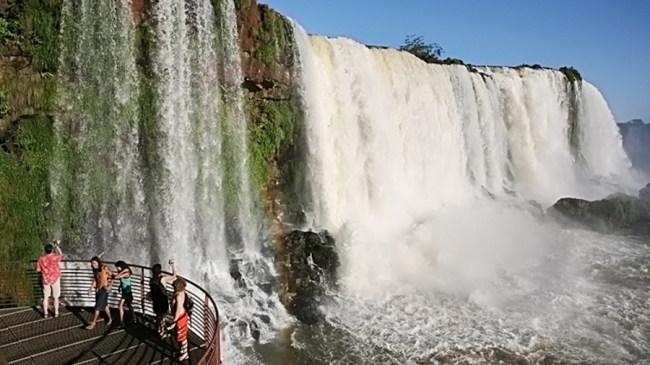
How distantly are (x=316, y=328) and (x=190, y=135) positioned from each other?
22.1 ft

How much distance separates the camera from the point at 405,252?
19078 millimetres

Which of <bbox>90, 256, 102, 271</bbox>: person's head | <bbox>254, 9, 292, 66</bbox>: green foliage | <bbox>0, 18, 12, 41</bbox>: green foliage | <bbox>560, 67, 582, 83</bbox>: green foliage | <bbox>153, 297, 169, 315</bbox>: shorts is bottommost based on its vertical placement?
<bbox>153, 297, 169, 315</bbox>: shorts

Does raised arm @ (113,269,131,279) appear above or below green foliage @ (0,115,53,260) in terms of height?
below

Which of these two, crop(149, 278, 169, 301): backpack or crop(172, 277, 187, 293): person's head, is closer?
crop(172, 277, 187, 293): person's head

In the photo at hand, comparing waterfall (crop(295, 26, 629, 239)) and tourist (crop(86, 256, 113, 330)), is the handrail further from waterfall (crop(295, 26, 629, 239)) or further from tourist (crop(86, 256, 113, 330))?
waterfall (crop(295, 26, 629, 239))

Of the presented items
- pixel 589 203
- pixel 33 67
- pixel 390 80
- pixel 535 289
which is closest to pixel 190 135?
pixel 33 67

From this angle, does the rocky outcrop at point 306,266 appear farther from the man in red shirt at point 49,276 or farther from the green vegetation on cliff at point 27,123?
the man in red shirt at point 49,276

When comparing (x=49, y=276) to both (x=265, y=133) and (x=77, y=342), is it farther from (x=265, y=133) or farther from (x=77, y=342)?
(x=265, y=133)

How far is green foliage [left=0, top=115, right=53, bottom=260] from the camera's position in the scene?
42.5ft

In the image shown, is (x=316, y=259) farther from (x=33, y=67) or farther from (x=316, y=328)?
(x=33, y=67)

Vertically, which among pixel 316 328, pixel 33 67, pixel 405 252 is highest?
pixel 33 67

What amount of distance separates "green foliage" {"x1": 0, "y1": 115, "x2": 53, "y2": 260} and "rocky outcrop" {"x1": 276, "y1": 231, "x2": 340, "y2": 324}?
6.77 metres

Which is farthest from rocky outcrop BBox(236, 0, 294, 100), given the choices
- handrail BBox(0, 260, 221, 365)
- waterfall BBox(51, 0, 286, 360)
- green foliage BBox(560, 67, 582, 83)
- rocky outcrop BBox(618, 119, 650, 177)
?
rocky outcrop BBox(618, 119, 650, 177)

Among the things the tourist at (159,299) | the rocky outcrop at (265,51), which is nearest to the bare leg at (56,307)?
the tourist at (159,299)
